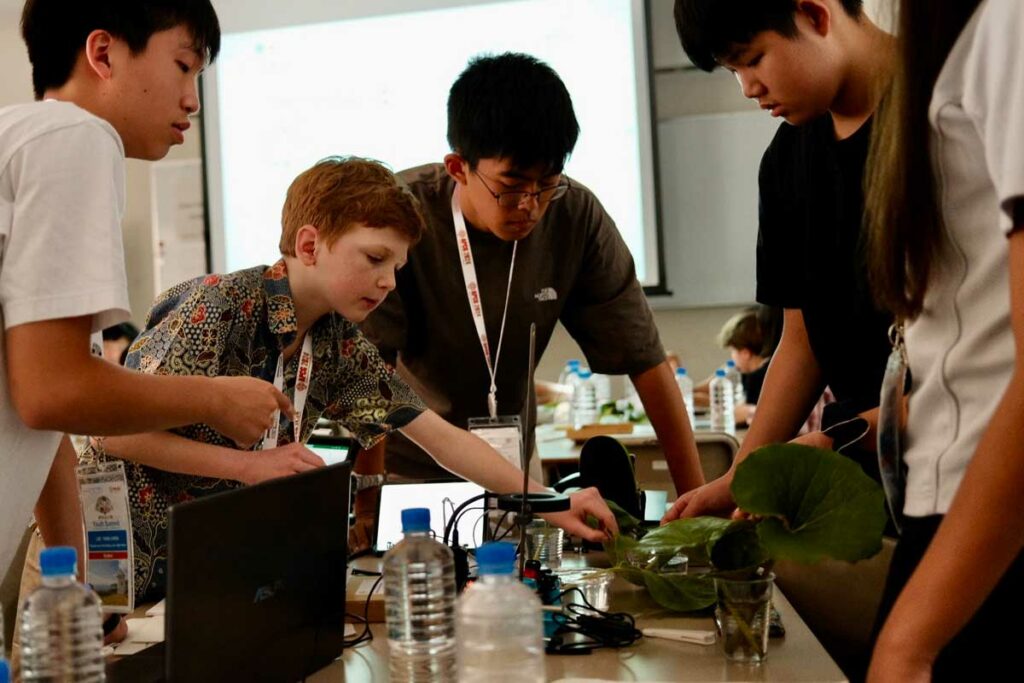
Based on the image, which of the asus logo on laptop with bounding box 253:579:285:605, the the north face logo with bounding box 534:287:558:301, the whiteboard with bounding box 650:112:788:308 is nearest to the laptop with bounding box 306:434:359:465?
the the north face logo with bounding box 534:287:558:301

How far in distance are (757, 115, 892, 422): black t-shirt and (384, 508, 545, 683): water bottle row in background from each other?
0.64m

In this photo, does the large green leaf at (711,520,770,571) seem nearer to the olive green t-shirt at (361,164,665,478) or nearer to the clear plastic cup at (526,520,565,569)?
the clear plastic cup at (526,520,565,569)

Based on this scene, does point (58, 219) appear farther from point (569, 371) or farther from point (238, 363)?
point (569, 371)

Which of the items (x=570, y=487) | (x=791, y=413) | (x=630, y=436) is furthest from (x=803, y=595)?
(x=630, y=436)

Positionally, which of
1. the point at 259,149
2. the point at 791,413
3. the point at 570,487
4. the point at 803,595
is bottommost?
the point at 803,595

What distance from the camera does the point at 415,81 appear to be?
5.69m

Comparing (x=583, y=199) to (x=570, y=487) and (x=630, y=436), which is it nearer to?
(x=570, y=487)

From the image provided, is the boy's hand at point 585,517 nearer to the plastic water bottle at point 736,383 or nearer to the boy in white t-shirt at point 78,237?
the boy in white t-shirt at point 78,237

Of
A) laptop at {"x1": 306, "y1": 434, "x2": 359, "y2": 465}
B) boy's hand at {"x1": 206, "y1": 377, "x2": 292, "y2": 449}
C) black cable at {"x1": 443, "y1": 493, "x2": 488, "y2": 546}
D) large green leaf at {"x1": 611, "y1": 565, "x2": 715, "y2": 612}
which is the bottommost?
large green leaf at {"x1": 611, "y1": 565, "x2": 715, "y2": 612}

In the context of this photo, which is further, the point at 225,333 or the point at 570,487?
the point at 570,487

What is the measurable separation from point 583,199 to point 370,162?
0.63 m

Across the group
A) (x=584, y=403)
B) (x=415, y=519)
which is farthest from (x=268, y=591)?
(x=584, y=403)

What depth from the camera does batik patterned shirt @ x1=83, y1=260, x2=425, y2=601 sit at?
166 cm

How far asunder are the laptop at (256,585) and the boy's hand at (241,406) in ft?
0.37
